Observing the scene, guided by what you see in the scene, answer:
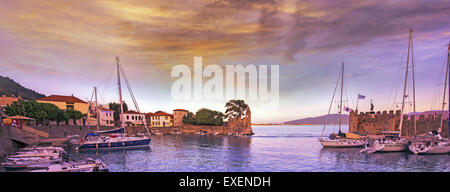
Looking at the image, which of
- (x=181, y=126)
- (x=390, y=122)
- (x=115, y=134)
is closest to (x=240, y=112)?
(x=181, y=126)

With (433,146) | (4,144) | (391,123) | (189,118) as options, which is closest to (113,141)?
(4,144)

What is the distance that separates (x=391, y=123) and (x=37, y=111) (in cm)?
4761

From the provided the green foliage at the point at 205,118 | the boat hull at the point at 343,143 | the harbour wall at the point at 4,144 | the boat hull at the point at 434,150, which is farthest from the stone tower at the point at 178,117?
the boat hull at the point at 434,150

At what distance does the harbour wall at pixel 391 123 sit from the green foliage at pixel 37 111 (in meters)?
45.1

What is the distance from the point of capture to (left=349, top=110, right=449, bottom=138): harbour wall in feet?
85.3

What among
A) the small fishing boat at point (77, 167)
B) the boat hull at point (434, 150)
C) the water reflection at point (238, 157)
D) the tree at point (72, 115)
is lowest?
the water reflection at point (238, 157)

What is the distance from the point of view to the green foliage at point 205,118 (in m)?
65.9

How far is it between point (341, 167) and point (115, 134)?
23.7 meters

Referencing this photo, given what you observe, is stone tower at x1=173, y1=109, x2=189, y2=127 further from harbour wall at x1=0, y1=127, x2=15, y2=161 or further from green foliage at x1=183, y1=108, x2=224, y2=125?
harbour wall at x1=0, y1=127, x2=15, y2=161

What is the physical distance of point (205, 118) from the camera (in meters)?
65.8

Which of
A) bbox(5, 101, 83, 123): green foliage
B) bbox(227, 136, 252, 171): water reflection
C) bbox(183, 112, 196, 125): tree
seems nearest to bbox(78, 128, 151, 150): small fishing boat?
bbox(5, 101, 83, 123): green foliage

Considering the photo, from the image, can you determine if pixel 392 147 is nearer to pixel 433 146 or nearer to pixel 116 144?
pixel 433 146

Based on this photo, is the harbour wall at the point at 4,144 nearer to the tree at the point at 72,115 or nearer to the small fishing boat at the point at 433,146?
the tree at the point at 72,115
